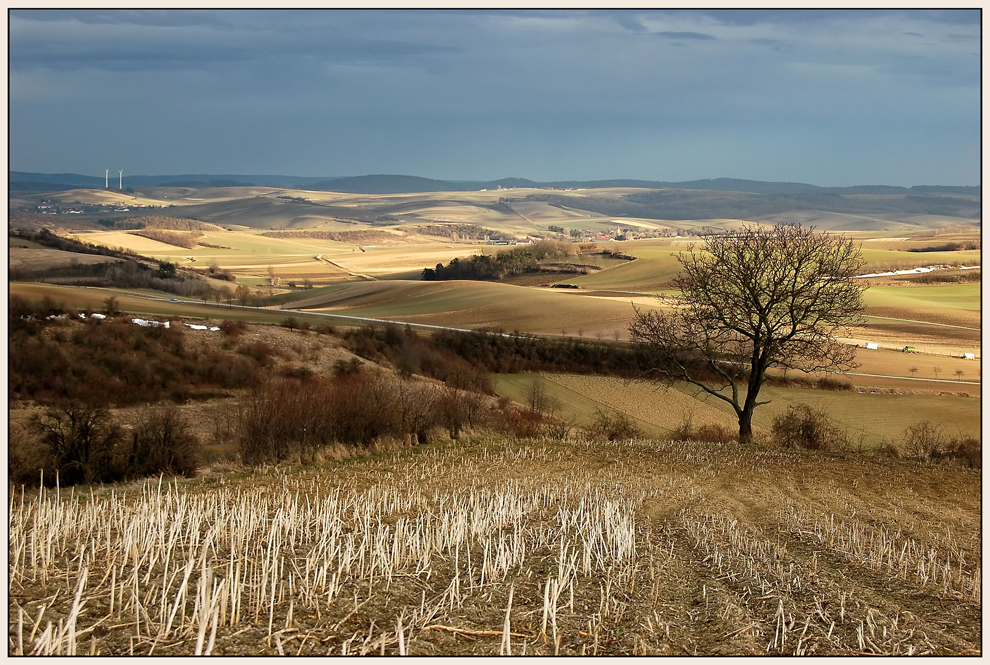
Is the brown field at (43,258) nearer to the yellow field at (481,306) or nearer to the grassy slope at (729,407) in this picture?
the yellow field at (481,306)

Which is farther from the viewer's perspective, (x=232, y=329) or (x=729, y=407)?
(x=729, y=407)

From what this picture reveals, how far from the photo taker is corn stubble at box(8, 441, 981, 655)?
21.3 feet

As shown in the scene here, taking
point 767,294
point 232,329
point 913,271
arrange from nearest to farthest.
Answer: point 767,294 → point 232,329 → point 913,271

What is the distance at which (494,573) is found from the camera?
8.15 metres

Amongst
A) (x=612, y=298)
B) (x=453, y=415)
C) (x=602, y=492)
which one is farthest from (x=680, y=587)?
(x=612, y=298)

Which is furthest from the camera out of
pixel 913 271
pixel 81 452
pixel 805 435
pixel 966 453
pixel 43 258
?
pixel 913 271

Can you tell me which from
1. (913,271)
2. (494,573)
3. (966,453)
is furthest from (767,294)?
(913,271)

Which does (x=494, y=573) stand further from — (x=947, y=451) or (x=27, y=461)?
(x=947, y=451)

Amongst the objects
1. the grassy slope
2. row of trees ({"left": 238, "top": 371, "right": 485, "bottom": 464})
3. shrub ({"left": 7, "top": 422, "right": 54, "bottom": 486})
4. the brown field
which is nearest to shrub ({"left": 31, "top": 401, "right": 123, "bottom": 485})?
shrub ({"left": 7, "top": 422, "right": 54, "bottom": 486})

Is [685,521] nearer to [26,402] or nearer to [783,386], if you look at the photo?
[26,402]

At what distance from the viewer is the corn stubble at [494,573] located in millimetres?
6496

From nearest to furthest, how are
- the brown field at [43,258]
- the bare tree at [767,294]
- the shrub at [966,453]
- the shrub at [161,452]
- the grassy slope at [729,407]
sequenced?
the shrub at [161,452] → the shrub at [966,453] → the bare tree at [767,294] → the grassy slope at [729,407] → the brown field at [43,258]

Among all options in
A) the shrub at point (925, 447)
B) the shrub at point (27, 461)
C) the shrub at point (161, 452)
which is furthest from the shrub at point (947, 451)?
the shrub at point (27, 461)

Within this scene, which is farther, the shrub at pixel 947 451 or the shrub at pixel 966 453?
the shrub at pixel 947 451
